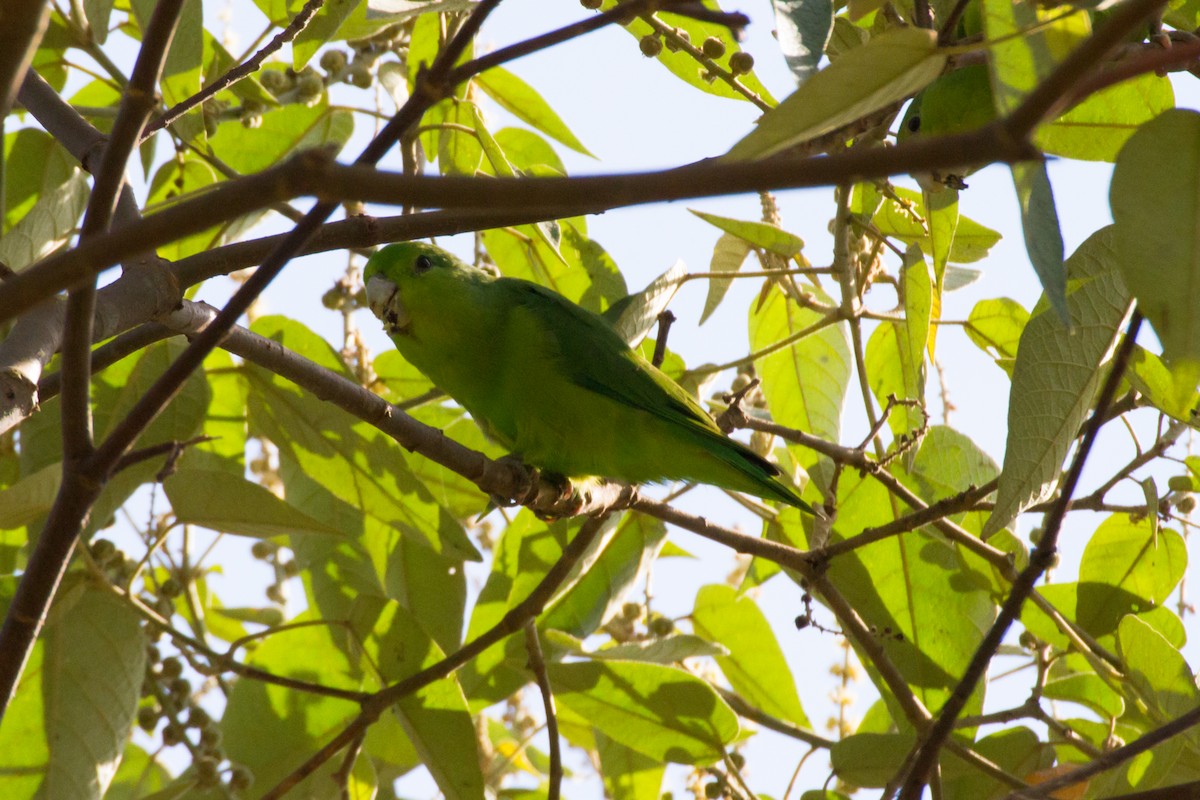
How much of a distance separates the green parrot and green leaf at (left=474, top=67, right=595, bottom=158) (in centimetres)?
48

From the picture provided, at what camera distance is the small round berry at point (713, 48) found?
284 centimetres

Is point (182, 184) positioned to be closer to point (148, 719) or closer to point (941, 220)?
point (148, 719)

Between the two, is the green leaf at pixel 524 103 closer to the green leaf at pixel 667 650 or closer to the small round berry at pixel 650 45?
the small round berry at pixel 650 45

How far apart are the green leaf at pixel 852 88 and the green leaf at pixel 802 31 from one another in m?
0.30

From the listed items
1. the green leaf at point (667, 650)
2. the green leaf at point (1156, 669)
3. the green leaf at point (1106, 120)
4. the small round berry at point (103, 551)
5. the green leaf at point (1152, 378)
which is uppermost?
the green leaf at point (1106, 120)

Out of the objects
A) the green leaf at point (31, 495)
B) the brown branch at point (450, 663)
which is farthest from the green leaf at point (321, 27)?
the brown branch at point (450, 663)

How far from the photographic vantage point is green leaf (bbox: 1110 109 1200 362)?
143 cm

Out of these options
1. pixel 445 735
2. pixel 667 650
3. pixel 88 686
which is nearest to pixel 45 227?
pixel 88 686

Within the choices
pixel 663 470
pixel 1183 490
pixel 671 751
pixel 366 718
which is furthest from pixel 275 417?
pixel 1183 490

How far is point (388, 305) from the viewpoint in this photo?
351 cm

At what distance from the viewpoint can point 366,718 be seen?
9.18 ft

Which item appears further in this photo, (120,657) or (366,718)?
(120,657)

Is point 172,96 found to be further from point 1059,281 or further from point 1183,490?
point 1183,490

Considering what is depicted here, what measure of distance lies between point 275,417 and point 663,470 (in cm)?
117
